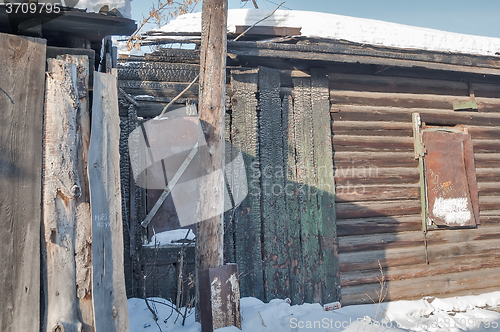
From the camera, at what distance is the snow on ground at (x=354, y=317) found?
337cm

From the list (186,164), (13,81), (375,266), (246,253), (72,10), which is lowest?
(375,266)

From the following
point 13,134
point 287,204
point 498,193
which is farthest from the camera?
point 498,193

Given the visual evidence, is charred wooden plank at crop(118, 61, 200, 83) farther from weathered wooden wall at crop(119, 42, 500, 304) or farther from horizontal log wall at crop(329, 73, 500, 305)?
horizontal log wall at crop(329, 73, 500, 305)

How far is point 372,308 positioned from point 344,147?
2.16 m

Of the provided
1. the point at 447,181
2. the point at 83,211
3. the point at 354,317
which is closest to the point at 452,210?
the point at 447,181

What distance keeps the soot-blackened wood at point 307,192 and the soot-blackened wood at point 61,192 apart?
9.06ft

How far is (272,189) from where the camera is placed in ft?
13.8

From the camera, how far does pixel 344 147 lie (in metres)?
4.69

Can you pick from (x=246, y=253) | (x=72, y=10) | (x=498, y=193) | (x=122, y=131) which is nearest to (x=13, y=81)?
(x=72, y=10)

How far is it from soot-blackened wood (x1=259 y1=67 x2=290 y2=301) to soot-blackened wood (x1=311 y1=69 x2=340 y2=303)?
0.50 meters

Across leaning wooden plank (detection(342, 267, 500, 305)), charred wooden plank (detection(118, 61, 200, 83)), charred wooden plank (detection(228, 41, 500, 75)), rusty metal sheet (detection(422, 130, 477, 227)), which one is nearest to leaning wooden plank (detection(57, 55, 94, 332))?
charred wooden plank (detection(118, 61, 200, 83))

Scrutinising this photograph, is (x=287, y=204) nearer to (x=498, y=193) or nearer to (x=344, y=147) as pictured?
(x=344, y=147)

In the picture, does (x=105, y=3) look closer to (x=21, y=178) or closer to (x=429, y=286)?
(x=21, y=178)

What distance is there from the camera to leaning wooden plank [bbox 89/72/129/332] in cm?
219
